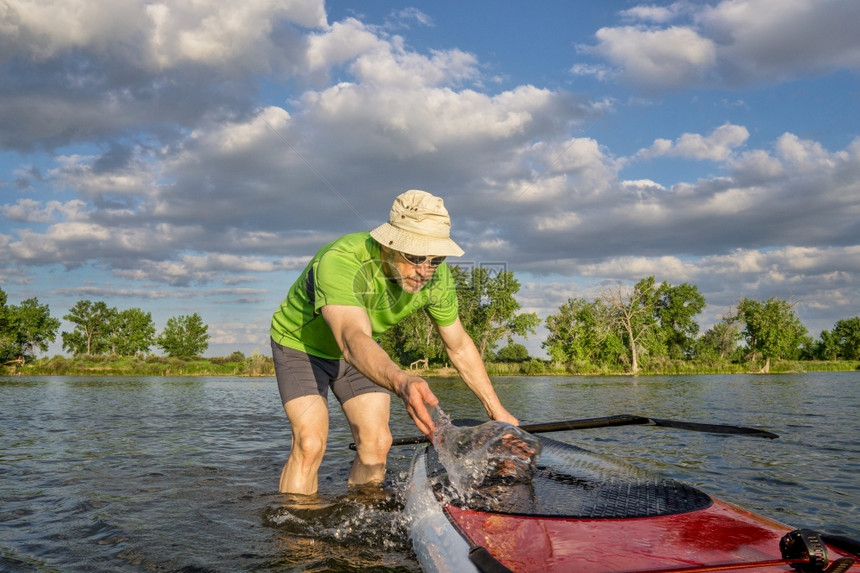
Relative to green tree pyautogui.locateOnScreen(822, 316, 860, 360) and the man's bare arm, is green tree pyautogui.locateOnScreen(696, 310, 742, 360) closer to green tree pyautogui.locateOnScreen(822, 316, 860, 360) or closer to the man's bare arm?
green tree pyautogui.locateOnScreen(822, 316, 860, 360)

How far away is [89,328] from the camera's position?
279ft

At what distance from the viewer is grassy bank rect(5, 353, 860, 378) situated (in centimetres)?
5256

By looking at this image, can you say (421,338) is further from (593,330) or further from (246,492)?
(246,492)

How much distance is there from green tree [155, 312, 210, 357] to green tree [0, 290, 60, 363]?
14.1 m

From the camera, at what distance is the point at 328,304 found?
3.17 metres

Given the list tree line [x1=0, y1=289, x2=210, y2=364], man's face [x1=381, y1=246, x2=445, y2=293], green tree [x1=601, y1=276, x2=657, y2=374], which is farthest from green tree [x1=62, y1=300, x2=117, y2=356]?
man's face [x1=381, y1=246, x2=445, y2=293]

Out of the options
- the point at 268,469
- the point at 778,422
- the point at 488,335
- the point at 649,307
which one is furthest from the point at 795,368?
the point at 268,469

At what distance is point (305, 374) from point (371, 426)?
0.68 m

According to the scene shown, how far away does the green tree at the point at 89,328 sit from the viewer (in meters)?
84.2

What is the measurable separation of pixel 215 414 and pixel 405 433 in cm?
662

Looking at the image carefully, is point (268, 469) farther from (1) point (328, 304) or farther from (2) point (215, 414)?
(2) point (215, 414)

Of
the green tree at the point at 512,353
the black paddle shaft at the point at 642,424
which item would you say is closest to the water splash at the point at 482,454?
the black paddle shaft at the point at 642,424

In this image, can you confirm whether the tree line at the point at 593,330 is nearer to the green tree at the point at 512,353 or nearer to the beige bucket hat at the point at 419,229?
the green tree at the point at 512,353

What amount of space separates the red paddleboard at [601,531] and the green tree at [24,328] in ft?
261
